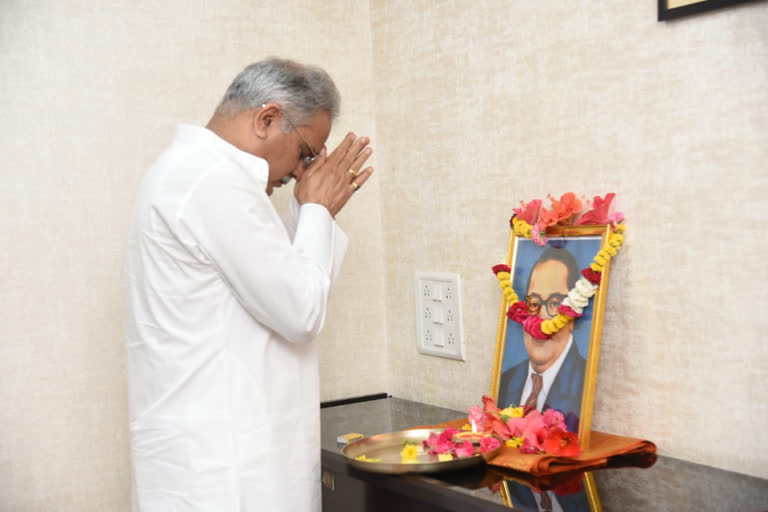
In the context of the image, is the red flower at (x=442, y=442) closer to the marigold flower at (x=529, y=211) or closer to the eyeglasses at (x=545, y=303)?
the eyeglasses at (x=545, y=303)

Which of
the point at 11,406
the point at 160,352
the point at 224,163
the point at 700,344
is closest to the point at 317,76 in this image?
the point at 224,163

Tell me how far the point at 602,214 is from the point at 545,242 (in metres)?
0.13

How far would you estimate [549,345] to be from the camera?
1620mm

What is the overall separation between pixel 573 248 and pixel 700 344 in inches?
11.6

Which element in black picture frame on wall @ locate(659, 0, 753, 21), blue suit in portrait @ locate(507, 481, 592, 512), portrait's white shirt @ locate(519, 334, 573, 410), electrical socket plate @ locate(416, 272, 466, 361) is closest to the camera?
blue suit in portrait @ locate(507, 481, 592, 512)

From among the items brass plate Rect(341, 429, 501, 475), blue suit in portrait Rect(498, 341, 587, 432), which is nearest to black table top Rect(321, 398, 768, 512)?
brass plate Rect(341, 429, 501, 475)

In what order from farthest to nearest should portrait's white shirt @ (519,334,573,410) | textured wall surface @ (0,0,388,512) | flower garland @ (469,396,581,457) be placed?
textured wall surface @ (0,0,388,512) → portrait's white shirt @ (519,334,573,410) → flower garland @ (469,396,581,457)

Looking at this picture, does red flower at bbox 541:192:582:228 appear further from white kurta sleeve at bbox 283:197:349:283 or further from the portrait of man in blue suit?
white kurta sleeve at bbox 283:197:349:283

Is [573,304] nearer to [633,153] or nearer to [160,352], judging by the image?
[633,153]

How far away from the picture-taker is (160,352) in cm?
144

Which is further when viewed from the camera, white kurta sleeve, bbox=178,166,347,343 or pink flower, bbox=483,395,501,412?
pink flower, bbox=483,395,501,412

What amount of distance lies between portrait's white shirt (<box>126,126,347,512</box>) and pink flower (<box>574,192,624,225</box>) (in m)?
0.51

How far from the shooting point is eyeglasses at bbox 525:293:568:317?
5.32 feet

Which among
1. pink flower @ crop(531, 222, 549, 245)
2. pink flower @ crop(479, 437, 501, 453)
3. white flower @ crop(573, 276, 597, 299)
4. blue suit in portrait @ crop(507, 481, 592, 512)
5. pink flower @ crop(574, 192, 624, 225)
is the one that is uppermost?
Answer: pink flower @ crop(574, 192, 624, 225)
